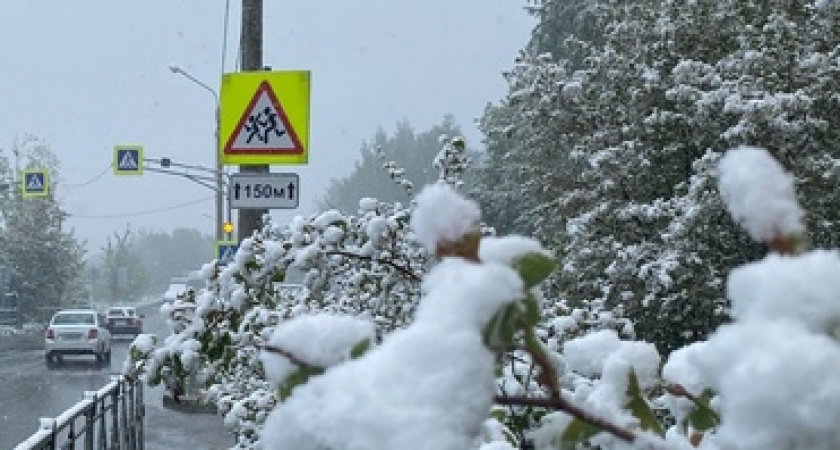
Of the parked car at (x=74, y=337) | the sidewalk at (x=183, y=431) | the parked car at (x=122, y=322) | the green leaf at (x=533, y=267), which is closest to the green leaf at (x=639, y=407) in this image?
the green leaf at (x=533, y=267)

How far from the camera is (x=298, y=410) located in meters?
1.05

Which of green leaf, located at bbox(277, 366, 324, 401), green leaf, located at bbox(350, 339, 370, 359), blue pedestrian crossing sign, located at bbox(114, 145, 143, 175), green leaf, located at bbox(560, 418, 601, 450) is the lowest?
green leaf, located at bbox(560, 418, 601, 450)

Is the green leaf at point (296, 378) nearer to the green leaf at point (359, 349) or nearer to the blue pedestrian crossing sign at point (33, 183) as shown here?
the green leaf at point (359, 349)

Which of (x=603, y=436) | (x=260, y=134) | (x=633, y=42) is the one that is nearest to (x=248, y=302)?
(x=603, y=436)

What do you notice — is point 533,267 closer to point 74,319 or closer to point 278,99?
point 278,99

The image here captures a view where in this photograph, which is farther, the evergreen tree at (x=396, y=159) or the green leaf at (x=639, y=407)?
the evergreen tree at (x=396, y=159)

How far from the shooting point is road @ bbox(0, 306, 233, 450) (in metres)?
14.1

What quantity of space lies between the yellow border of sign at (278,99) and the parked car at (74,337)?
1993 cm

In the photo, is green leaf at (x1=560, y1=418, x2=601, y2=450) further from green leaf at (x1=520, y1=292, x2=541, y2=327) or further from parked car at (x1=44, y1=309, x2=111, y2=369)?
parked car at (x1=44, y1=309, x2=111, y2=369)

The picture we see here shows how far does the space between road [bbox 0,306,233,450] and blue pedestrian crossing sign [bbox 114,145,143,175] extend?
498 cm

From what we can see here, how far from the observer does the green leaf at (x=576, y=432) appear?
124cm

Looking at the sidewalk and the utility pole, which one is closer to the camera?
the utility pole

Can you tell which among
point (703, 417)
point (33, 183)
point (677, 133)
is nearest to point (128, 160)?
point (33, 183)

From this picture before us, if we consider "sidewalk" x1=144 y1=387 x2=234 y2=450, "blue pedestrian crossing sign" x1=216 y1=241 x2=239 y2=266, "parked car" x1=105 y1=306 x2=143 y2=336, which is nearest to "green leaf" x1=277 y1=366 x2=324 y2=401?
"blue pedestrian crossing sign" x1=216 y1=241 x2=239 y2=266
